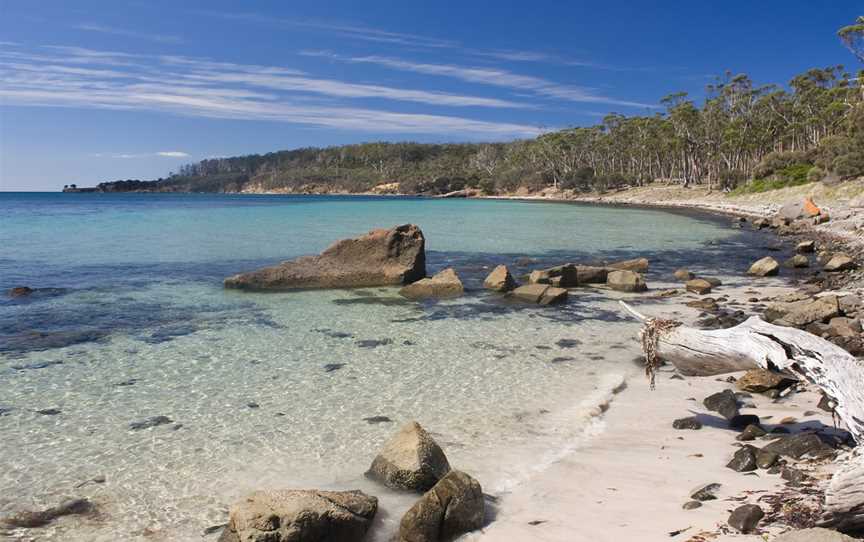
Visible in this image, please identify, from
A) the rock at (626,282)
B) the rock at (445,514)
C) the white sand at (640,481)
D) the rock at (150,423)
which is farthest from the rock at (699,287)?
the rock at (150,423)

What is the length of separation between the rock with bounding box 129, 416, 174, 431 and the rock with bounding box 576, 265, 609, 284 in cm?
1421

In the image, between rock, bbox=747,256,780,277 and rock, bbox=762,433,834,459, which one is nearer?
rock, bbox=762,433,834,459

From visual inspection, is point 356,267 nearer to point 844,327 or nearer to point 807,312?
point 807,312

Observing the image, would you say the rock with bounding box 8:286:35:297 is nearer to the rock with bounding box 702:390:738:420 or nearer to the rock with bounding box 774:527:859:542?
the rock with bounding box 702:390:738:420

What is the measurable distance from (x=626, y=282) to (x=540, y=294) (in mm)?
3663

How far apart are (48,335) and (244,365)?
17.5 ft

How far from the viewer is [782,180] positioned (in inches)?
2470

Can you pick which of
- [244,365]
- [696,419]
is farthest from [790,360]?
[244,365]

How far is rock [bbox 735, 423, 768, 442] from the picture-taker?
7.19m

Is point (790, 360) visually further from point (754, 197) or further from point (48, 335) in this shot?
point (754, 197)

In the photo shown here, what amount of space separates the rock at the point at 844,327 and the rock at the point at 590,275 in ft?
26.4

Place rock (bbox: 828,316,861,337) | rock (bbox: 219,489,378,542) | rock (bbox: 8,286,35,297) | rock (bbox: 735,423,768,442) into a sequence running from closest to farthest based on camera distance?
rock (bbox: 219,489,378,542)
rock (bbox: 735,423,768,442)
rock (bbox: 828,316,861,337)
rock (bbox: 8,286,35,297)

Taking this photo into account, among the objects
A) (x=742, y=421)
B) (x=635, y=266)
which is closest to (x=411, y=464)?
(x=742, y=421)

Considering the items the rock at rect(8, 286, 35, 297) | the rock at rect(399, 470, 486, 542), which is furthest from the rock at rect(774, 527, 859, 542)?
the rock at rect(8, 286, 35, 297)
